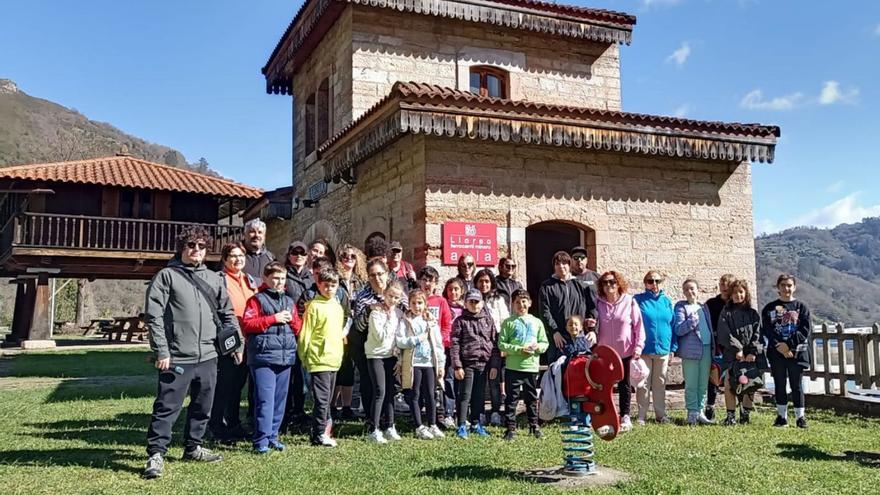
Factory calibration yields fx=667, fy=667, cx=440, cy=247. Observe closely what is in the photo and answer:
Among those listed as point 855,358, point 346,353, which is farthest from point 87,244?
point 855,358

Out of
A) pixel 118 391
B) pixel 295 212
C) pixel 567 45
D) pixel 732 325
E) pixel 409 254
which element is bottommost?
pixel 118 391

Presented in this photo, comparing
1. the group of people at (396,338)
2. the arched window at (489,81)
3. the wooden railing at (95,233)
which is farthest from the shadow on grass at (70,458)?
the wooden railing at (95,233)

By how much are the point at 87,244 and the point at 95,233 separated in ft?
1.45

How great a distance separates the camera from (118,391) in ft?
29.2

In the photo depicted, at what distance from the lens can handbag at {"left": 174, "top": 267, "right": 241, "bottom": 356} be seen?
477cm

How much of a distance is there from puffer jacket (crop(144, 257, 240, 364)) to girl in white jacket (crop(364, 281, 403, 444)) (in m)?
1.33

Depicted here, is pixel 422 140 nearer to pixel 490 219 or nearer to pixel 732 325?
pixel 490 219

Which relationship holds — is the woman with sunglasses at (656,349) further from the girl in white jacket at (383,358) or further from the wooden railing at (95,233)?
the wooden railing at (95,233)

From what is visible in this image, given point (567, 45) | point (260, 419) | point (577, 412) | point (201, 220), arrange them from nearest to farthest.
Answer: point (577, 412) → point (260, 419) → point (567, 45) → point (201, 220)

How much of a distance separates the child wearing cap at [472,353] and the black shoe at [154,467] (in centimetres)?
242

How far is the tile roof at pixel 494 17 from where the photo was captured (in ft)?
35.6

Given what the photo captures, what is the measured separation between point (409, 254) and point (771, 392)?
481 cm

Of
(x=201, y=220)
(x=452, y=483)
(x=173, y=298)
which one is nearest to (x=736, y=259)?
(x=452, y=483)

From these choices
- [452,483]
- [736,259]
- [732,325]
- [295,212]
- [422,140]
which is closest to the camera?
[452,483]
